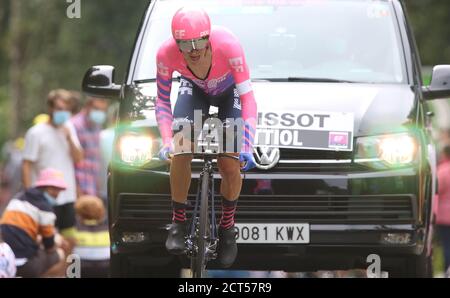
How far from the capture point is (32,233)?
10367mm

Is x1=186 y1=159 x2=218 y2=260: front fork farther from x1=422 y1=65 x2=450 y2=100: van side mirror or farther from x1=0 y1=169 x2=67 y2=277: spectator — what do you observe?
x1=0 y1=169 x2=67 y2=277: spectator

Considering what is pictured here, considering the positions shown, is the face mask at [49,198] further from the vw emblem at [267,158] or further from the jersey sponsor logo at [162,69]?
the jersey sponsor logo at [162,69]

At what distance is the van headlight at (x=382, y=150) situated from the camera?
7.75 meters

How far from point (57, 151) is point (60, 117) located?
1.16ft

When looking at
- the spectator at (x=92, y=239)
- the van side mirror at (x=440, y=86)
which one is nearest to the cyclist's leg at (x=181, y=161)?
the van side mirror at (x=440, y=86)

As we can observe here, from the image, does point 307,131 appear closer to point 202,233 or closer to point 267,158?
point 267,158

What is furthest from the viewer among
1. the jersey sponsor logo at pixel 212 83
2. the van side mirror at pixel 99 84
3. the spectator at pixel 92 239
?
the spectator at pixel 92 239

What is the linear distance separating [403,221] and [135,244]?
175 cm

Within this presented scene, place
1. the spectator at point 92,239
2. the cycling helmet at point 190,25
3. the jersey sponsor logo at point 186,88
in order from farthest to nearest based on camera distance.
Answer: the spectator at point 92,239 < the jersey sponsor logo at point 186,88 < the cycling helmet at point 190,25

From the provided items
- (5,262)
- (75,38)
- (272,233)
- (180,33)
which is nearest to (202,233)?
(272,233)

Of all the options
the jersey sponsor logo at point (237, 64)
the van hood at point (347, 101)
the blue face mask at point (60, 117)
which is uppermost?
the jersey sponsor logo at point (237, 64)

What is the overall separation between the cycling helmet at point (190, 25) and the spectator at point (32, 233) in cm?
388

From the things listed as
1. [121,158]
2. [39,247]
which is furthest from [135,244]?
[39,247]
